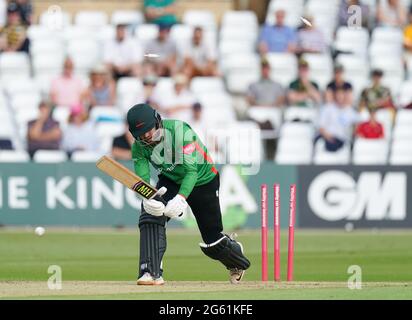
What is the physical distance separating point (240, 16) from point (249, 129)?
2904 millimetres

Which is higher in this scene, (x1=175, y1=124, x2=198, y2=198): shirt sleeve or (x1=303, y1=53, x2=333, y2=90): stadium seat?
(x1=175, y1=124, x2=198, y2=198): shirt sleeve

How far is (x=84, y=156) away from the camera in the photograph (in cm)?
1970

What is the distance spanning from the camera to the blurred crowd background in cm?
1998

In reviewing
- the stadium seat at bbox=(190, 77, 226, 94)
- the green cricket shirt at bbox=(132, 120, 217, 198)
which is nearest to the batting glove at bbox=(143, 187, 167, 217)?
the green cricket shirt at bbox=(132, 120, 217, 198)

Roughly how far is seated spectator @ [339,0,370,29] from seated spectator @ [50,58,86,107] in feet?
15.1

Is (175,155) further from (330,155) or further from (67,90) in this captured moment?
(67,90)

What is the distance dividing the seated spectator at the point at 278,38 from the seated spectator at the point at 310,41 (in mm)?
119

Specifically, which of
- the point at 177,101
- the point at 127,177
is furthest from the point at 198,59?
the point at 127,177

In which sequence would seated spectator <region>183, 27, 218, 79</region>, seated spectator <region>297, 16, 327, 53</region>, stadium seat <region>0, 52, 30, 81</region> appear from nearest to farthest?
seated spectator <region>183, 27, 218, 79</region> → stadium seat <region>0, 52, 30, 81</region> → seated spectator <region>297, 16, 327, 53</region>

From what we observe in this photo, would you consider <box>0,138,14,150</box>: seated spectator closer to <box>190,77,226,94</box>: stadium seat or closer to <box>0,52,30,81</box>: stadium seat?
<box>0,52,30,81</box>: stadium seat

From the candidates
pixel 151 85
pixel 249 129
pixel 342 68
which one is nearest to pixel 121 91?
pixel 151 85

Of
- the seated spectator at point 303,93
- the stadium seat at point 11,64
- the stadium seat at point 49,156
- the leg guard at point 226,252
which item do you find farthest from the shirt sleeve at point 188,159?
the stadium seat at point 11,64

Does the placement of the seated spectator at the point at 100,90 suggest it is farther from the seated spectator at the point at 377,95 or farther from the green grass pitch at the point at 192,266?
the seated spectator at the point at 377,95

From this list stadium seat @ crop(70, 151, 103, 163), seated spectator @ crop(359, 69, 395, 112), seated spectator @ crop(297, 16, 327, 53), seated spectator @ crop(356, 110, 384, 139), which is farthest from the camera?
seated spectator @ crop(297, 16, 327, 53)
